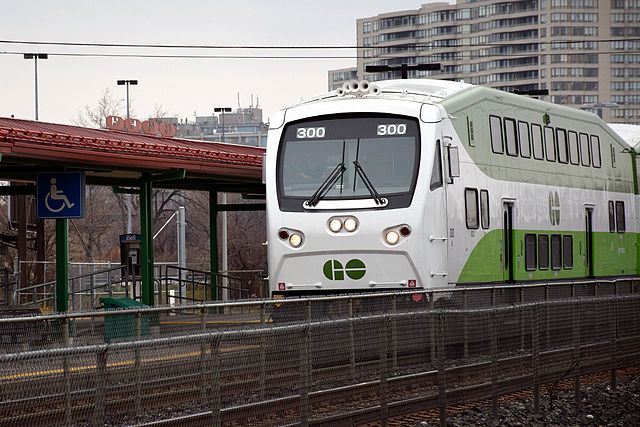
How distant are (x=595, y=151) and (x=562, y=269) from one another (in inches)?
131

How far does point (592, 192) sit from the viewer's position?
2823 cm

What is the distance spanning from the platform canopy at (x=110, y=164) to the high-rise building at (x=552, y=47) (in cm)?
15269

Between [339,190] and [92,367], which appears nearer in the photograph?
[92,367]

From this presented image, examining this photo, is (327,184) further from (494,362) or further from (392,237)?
(494,362)

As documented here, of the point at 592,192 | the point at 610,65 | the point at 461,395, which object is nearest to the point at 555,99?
the point at 610,65

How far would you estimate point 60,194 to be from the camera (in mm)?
23812

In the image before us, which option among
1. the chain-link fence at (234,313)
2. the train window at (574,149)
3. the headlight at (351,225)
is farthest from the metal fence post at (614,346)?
the train window at (574,149)

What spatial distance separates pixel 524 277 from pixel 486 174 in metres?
2.78

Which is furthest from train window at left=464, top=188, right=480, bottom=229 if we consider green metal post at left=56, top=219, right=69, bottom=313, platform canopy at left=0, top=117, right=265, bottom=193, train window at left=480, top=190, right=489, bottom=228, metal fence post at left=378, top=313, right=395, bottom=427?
metal fence post at left=378, top=313, right=395, bottom=427

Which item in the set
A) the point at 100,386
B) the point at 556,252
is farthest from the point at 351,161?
the point at 100,386

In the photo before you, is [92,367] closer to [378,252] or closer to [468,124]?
[378,252]

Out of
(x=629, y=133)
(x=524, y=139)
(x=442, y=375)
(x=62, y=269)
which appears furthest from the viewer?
(x=629, y=133)

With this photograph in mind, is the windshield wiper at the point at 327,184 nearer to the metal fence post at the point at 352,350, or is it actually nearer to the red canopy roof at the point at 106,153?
the red canopy roof at the point at 106,153

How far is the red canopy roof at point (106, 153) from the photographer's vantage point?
21.8 m
